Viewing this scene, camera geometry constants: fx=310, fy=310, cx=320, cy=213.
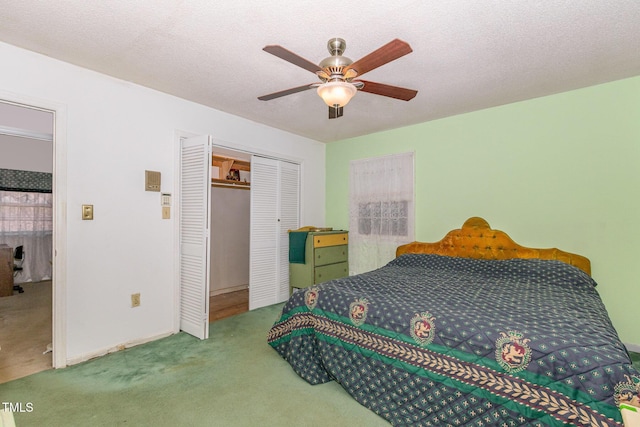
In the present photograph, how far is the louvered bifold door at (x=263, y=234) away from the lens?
4.01m

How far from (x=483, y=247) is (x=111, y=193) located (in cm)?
367

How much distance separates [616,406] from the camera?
1.24 metres

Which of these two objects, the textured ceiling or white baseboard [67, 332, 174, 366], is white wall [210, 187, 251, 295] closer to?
white baseboard [67, 332, 174, 366]

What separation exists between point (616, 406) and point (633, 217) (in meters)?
2.16

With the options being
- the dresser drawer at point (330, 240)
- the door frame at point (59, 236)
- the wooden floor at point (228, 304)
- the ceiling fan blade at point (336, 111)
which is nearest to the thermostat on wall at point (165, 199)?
the door frame at point (59, 236)

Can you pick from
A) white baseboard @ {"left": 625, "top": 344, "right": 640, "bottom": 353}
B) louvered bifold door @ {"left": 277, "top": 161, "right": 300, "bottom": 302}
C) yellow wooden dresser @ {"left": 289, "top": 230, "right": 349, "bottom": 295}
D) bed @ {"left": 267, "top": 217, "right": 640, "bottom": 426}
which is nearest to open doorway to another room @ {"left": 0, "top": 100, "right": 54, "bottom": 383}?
louvered bifold door @ {"left": 277, "top": 161, "right": 300, "bottom": 302}

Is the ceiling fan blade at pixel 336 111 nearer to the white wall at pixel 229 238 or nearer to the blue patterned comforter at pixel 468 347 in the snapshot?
the blue patterned comforter at pixel 468 347

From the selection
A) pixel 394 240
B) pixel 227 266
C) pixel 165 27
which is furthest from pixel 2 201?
pixel 394 240

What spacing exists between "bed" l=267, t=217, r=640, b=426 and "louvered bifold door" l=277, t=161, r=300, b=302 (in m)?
1.69

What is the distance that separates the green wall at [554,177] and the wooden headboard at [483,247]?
9cm

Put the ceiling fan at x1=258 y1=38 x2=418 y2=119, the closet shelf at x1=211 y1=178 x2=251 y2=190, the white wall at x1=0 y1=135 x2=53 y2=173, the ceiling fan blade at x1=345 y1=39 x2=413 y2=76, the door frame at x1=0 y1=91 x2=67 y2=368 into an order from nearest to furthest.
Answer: the ceiling fan blade at x1=345 y1=39 x2=413 y2=76 → the ceiling fan at x1=258 y1=38 x2=418 y2=119 → the door frame at x1=0 y1=91 x2=67 y2=368 → the closet shelf at x1=211 y1=178 x2=251 y2=190 → the white wall at x1=0 y1=135 x2=53 y2=173

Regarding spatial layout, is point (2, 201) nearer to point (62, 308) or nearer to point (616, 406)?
point (62, 308)

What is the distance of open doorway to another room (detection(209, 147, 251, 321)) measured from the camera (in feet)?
15.2

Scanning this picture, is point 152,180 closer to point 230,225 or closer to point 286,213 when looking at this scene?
point 286,213
